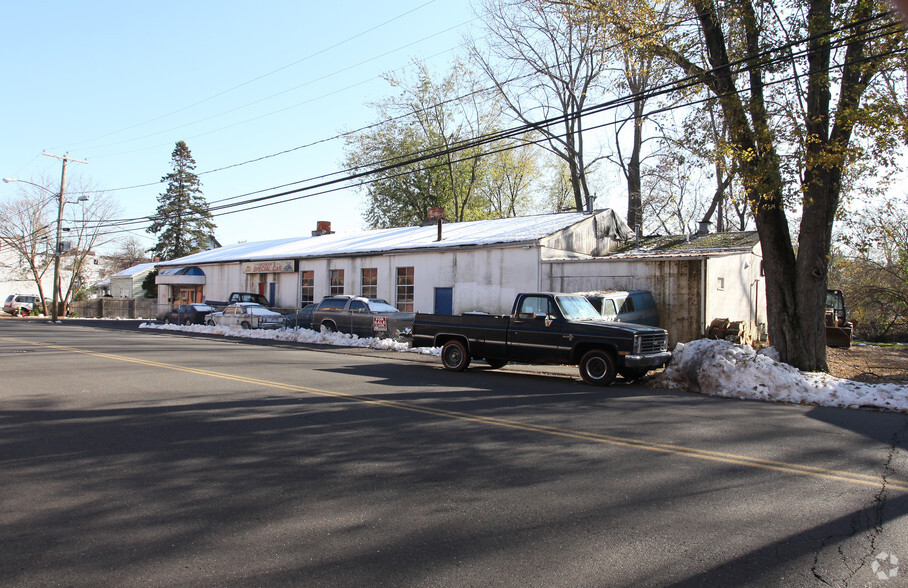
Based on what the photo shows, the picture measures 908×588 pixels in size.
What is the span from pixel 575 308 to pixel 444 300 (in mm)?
13363

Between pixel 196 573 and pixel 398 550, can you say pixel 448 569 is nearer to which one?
pixel 398 550

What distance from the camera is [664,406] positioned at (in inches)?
387

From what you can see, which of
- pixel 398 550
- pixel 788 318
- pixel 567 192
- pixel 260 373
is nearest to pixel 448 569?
pixel 398 550

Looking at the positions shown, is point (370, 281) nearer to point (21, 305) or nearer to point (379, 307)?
point (379, 307)

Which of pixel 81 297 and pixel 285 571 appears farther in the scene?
pixel 81 297

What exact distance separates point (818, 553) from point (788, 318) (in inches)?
443

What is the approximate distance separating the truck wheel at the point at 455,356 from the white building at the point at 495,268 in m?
9.18

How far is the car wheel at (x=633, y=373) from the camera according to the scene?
40.1 feet

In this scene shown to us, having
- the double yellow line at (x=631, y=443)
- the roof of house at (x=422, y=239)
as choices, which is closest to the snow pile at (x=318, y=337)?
the roof of house at (x=422, y=239)

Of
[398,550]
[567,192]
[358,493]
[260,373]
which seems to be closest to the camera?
[398,550]

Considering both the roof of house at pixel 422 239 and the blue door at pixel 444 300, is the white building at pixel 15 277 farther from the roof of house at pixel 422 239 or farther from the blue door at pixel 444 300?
the blue door at pixel 444 300

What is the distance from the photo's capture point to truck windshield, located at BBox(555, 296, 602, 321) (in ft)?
42.8

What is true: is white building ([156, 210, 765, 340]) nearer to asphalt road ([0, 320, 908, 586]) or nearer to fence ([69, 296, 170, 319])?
asphalt road ([0, 320, 908, 586])

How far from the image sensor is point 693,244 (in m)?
26.3
